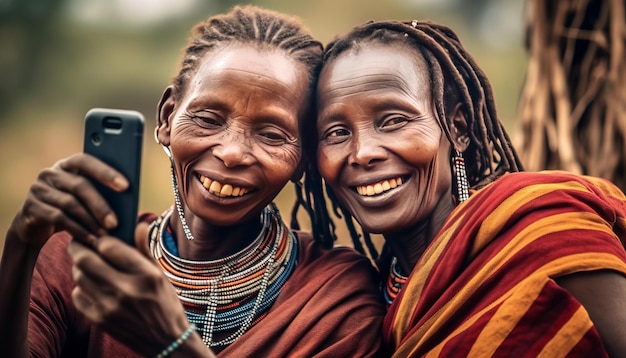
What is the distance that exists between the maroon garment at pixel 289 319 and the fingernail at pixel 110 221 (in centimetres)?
76

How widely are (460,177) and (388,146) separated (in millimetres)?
317

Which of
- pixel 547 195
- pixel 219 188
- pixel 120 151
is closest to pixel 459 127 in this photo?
pixel 547 195

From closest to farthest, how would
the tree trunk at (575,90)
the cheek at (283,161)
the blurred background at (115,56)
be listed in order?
the cheek at (283,161) → the tree trunk at (575,90) → the blurred background at (115,56)

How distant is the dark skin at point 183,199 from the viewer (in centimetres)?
195

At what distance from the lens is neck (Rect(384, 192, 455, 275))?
283 cm

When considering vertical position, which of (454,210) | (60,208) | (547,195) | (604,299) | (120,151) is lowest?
(604,299)

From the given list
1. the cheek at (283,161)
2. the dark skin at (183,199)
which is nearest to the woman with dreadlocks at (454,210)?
the cheek at (283,161)

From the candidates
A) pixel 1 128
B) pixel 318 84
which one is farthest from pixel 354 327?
pixel 1 128

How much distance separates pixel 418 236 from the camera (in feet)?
9.30

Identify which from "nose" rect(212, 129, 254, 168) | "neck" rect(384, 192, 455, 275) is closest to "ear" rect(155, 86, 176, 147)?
"nose" rect(212, 129, 254, 168)

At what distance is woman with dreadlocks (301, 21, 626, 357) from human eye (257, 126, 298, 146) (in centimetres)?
15

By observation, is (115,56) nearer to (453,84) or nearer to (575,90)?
(575,90)

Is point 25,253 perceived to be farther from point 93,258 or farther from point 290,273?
point 290,273

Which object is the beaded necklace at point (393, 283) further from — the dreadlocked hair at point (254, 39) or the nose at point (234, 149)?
the nose at point (234, 149)
